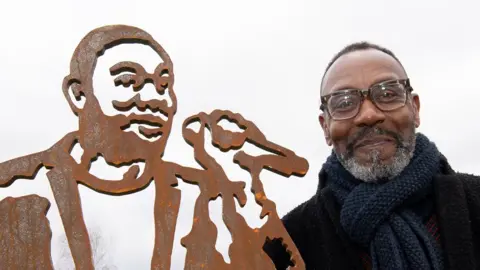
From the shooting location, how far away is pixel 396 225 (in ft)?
4.48

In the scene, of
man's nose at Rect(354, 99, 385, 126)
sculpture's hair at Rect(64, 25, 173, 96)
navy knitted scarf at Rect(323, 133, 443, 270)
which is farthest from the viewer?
sculpture's hair at Rect(64, 25, 173, 96)

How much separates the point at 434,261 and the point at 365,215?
206 millimetres

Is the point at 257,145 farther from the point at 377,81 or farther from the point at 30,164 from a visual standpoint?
the point at 30,164

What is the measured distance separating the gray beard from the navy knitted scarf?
17 millimetres

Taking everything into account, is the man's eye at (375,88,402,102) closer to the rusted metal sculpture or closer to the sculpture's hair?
the rusted metal sculpture

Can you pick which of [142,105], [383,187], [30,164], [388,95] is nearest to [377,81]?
A: [388,95]

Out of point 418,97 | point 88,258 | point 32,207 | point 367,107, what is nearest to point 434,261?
point 367,107

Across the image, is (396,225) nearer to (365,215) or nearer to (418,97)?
(365,215)

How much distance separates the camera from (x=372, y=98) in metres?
1.47

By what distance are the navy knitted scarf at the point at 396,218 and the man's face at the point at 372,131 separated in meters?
0.04

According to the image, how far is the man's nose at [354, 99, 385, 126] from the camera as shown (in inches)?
56.4

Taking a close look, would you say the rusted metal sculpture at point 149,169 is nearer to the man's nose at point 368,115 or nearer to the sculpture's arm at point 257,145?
the sculpture's arm at point 257,145

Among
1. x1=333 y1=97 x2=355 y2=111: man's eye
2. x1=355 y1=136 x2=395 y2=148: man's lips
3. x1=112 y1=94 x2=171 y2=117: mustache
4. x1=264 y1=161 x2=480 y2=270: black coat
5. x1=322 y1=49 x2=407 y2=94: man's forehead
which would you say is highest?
x1=322 y1=49 x2=407 y2=94: man's forehead

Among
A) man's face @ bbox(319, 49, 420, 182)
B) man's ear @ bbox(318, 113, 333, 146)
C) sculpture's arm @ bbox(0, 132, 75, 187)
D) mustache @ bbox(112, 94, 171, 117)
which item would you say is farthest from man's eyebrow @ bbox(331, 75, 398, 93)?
sculpture's arm @ bbox(0, 132, 75, 187)
